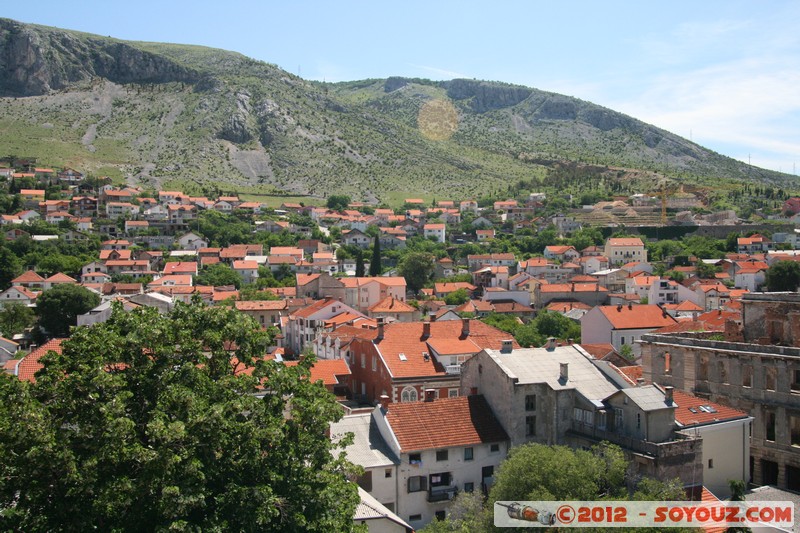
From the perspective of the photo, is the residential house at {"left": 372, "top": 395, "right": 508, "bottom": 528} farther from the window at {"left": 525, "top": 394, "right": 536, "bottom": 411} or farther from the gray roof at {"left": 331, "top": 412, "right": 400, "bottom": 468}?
the window at {"left": 525, "top": 394, "right": 536, "bottom": 411}

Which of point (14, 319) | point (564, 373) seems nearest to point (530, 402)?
point (564, 373)

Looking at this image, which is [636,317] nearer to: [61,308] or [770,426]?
[770,426]

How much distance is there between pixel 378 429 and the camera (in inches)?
1187

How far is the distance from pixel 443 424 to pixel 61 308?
63.1m

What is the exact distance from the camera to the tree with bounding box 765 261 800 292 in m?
92.5

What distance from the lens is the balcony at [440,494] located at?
2869cm

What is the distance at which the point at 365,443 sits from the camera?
2912cm

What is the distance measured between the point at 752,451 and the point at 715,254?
101 meters

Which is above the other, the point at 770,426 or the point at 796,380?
the point at 796,380

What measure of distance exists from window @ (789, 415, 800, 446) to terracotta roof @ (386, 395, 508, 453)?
14.3m

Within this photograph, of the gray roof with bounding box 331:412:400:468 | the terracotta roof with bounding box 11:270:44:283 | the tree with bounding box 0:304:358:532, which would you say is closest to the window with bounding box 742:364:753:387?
the gray roof with bounding box 331:412:400:468

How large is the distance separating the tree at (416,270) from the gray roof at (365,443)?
8036cm

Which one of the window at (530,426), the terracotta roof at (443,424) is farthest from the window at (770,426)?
the terracotta roof at (443,424)

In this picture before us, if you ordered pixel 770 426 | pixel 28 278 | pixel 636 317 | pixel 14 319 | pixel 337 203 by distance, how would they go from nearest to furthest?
1. pixel 770 426
2. pixel 636 317
3. pixel 14 319
4. pixel 28 278
5. pixel 337 203
